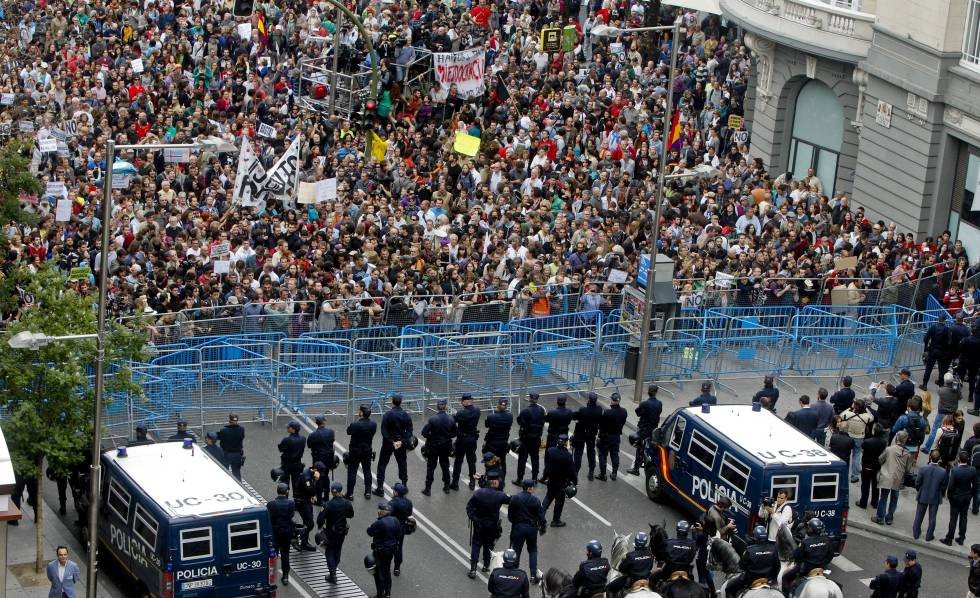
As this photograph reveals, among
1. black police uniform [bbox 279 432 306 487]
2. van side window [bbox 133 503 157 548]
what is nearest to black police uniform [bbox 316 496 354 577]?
black police uniform [bbox 279 432 306 487]

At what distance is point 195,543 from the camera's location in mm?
19797

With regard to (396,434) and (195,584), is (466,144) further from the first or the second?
(195,584)

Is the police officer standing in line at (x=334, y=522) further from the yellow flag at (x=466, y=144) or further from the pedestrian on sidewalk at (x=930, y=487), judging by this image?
the yellow flag at (x=466, y=144)

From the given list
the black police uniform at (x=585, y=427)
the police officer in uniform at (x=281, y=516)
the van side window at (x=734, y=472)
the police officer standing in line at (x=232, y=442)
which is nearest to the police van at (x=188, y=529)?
the police officer in uniform at (x=281, y=516)

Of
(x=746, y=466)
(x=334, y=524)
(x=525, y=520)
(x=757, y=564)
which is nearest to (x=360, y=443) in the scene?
(x=334, y=524)

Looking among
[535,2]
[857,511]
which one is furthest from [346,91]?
[857,511]

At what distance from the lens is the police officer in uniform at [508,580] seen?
19984 millimetres

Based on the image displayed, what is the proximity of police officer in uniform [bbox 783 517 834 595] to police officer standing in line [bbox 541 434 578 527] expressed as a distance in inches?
141

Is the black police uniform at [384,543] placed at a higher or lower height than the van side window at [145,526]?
lower

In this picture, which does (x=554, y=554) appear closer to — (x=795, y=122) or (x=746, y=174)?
(x=746, y=174)

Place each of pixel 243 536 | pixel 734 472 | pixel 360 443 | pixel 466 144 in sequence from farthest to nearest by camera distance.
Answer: pixel 466 144 → pixel 360 443 → pixel 734 472 → pixel 243 536

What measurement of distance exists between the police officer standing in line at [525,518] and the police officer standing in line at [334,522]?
2097 mm

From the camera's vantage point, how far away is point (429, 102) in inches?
1601

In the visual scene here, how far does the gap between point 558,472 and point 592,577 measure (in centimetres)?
375
